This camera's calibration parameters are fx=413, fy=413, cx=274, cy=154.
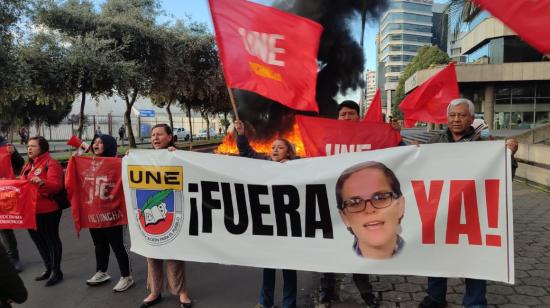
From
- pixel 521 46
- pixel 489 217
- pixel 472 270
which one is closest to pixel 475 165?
pixel 489 217

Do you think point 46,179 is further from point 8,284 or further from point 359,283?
point 359,283

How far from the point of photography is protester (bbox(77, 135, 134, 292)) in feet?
14.0

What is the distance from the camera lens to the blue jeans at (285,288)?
11.8ft

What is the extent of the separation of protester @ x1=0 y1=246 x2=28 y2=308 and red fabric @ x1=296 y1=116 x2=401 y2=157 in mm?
3021

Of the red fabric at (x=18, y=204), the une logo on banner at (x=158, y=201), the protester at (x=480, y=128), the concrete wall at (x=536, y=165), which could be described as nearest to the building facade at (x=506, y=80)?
the concrete wall at (x=536, y=165)

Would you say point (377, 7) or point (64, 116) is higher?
point (377, 7)

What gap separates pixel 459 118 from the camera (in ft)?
11.4

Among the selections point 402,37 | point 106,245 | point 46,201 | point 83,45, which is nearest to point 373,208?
point 106,245

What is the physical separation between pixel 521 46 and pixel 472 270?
35125 millimetres

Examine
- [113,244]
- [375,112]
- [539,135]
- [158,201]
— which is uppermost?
[375,112]

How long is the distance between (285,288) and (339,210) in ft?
2.83

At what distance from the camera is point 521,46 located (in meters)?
32.1

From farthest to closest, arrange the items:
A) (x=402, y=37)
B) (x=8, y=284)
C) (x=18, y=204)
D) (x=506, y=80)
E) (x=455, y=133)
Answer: (x=402, y=37) < (x=506, y=80) < (x=18, y=204) < (x=455, y=133) < (x=8, y=284)

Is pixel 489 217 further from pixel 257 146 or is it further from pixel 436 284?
pixel 257 146
